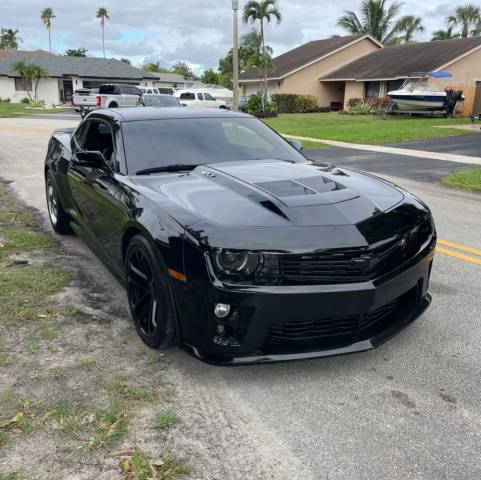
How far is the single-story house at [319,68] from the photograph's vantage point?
127 ft

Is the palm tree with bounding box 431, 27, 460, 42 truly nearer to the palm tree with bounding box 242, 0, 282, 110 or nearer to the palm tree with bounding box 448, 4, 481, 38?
the palm tree with bounding box 448, 4, 481, 38

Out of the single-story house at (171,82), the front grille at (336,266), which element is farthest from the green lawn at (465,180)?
the single-story house at (171,82)

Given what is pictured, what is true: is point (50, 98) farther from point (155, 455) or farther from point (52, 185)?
point (155, 455)

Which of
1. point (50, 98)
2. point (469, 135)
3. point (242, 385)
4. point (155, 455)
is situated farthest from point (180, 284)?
point (50, 98)

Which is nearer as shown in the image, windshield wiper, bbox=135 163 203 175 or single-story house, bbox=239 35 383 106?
windshield wiper, bbox=135 163 203 175

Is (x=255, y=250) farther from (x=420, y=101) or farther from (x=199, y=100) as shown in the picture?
(x=199, y=100)

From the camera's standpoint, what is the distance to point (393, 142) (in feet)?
58.1

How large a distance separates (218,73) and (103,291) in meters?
93.9

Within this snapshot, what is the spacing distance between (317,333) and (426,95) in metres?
26.8

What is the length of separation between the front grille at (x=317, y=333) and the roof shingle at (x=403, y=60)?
3108 cm

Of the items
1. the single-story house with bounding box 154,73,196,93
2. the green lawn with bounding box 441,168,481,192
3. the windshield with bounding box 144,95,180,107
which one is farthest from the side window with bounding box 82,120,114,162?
the single-story house with bounding box 154,73,196,93

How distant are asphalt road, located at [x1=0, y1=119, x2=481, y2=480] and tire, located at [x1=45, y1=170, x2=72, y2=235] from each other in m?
3.13

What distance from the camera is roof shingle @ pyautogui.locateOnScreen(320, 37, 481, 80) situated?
3139cm

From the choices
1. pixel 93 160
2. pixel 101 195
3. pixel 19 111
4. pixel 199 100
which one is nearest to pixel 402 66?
pixel 199 100
